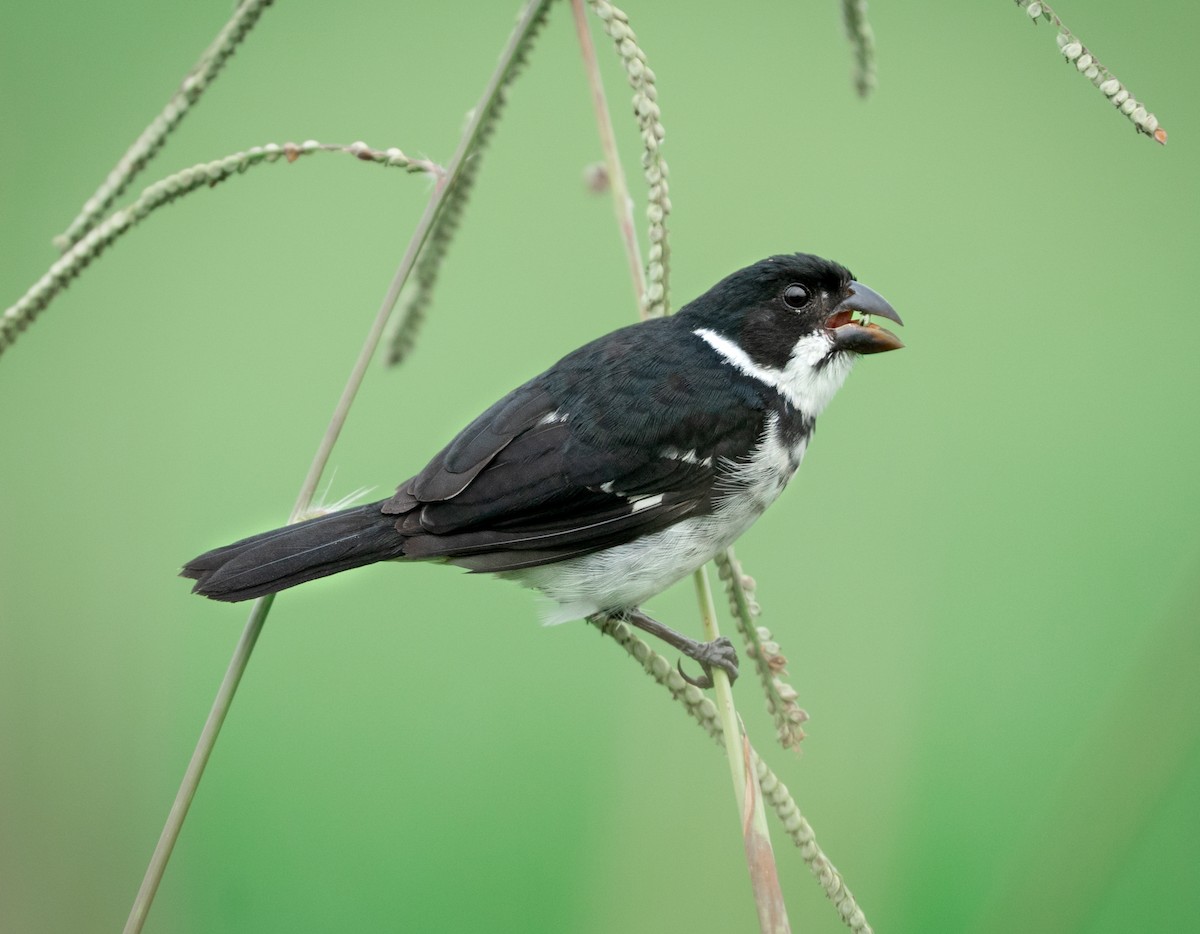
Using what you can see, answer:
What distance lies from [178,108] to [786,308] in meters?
1.12

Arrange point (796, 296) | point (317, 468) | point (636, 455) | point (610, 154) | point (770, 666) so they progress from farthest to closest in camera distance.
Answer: point (796, 296) → point (636, 455) → point (610, 154) → point (770, 666) → point (317, 468)

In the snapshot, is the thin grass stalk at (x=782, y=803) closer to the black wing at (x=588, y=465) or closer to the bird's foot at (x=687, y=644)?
the bird's foot at (x=687, y=644)

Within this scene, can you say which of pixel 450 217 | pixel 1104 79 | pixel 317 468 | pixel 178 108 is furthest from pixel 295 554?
pixel 1104 79

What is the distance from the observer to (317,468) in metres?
1.40

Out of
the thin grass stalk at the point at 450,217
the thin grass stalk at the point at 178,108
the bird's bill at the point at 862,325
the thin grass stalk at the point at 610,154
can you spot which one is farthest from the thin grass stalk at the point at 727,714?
the bird's bill at the point at 862,325

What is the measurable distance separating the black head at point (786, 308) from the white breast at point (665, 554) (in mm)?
143

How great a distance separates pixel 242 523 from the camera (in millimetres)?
1550

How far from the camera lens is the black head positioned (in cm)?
211

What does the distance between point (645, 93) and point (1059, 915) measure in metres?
0.94

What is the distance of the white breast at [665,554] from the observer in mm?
2033

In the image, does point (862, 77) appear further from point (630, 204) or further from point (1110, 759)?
point (1110, 759)

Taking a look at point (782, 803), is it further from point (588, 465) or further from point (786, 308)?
point (786, 308)

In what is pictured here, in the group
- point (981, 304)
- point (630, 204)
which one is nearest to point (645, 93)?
point (630, 204)

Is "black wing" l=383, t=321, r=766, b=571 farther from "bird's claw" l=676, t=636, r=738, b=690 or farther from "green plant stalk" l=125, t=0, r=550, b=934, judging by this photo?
"green plant stalk" l=125, t=0, r=550, b=934
